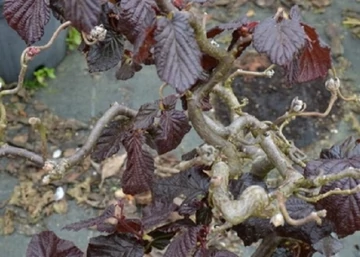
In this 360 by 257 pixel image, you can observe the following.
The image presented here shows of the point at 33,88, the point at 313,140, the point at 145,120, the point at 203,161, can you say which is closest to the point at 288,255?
the point at 203,161

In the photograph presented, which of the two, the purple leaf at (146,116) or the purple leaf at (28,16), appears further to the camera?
the purple leaf at (146,116)

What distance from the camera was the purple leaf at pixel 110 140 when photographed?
1.03m

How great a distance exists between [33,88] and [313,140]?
1.06 m

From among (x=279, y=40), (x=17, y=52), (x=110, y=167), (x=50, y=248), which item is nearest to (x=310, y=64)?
(x=279, y=40)

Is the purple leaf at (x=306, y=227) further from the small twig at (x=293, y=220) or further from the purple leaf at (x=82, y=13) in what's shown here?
the purple leaf at (x=82, y=13)

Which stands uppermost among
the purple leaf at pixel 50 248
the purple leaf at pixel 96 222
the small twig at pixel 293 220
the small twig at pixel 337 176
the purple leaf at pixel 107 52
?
the purple leaf at pixel 107 52

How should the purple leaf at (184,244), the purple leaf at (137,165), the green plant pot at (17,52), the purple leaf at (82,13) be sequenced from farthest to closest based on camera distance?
the green plant pot at (17,52) < the purple leaf at (137,165) < the purple leaf at (184,244) < the purple leaf at (82,13)

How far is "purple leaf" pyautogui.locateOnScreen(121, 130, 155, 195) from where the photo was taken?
101 centimetres

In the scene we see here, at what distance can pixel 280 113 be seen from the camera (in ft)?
7.39

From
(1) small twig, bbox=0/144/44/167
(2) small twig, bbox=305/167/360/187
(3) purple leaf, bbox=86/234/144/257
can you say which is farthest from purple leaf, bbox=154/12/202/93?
(1) small twig, bbox=0/144/44/167

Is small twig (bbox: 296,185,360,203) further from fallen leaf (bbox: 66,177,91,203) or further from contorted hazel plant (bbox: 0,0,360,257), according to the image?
fallen leaf (bbox: 66,177,91,203)

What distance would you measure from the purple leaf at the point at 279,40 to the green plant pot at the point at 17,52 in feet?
5.02

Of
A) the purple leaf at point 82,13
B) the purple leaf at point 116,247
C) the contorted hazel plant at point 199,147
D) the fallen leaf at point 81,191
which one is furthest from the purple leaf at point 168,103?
the fallen leaf at point 81,191

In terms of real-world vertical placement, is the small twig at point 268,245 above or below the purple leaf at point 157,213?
below
